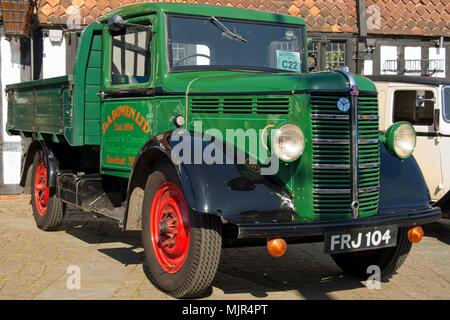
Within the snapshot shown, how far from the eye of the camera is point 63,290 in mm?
4855

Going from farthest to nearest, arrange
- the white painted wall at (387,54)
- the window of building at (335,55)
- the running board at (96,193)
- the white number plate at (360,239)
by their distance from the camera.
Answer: the white painted wall at (387,54), the window of building at (335,55), the running board at (96,193), the white number plate at (360,239)

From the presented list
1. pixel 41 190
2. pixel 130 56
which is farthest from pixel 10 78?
pixel 130 56

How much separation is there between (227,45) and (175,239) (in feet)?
5.63

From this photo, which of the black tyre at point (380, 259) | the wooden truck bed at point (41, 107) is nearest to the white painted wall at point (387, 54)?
the wooden truck bed at point (41, 107)

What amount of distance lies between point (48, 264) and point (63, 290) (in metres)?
0.96

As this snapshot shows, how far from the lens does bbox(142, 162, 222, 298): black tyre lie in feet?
14.0

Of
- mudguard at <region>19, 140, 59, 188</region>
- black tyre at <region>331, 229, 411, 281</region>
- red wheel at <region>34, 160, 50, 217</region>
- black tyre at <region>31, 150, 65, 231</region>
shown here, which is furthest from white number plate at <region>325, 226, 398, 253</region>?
red wheel at <region>34, 160, 50, 217</region>

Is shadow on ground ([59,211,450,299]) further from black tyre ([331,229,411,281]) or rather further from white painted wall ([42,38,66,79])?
white painted wall ([42,38,66,79])

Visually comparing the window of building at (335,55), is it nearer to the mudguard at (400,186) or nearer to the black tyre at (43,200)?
the black tyre at (43,200)

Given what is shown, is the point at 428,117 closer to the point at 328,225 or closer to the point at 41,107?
the point at 328,225

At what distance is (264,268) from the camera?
5734 mm

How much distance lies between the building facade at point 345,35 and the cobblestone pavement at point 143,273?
10.9 feet

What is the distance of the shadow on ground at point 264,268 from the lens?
5035 mm
